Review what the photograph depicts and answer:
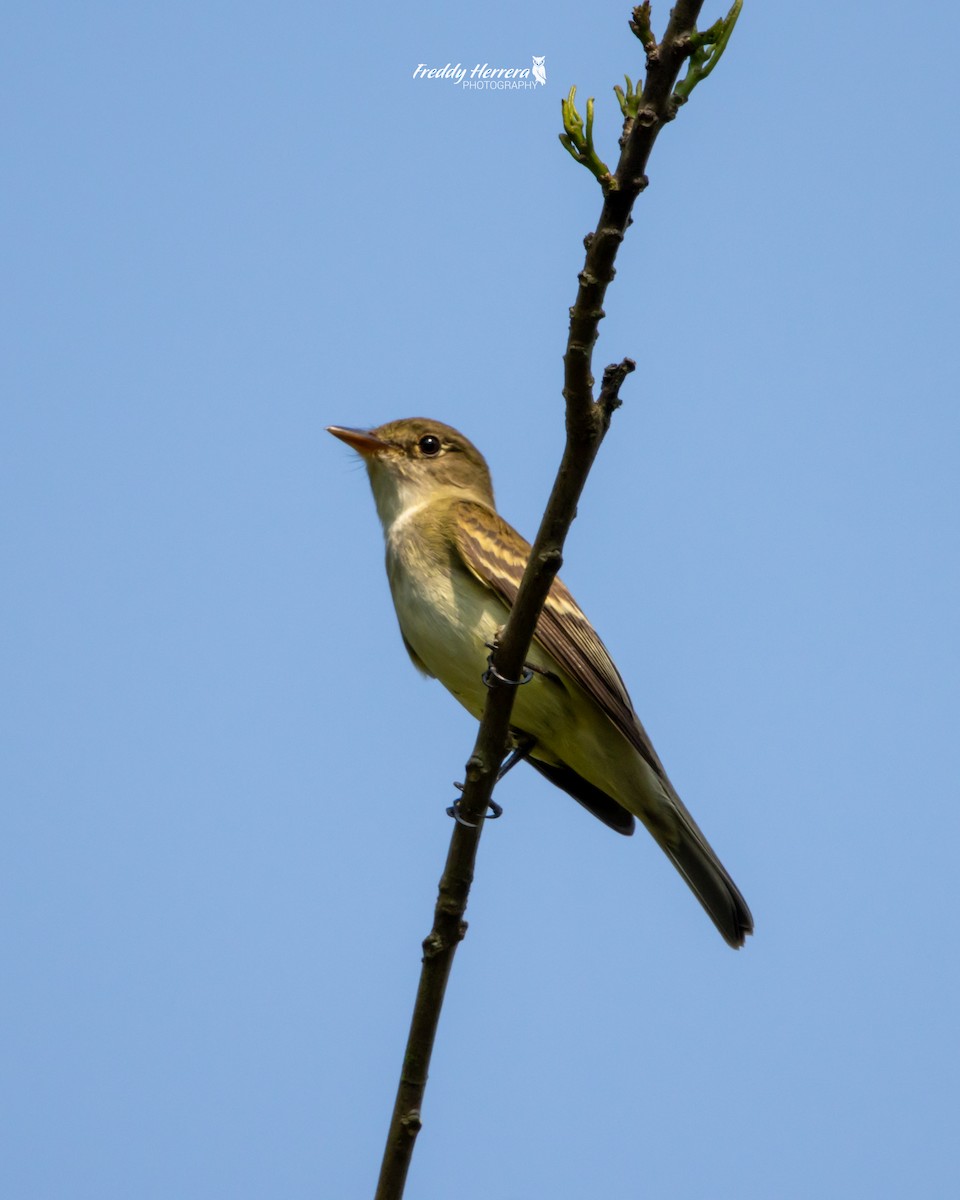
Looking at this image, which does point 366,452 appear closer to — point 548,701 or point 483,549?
point 483,549

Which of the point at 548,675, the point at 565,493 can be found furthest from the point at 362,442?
the point at 565,493

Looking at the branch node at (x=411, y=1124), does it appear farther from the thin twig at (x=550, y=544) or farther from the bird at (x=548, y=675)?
the bird at (x=548, y=675)

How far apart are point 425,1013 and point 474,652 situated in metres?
2.37

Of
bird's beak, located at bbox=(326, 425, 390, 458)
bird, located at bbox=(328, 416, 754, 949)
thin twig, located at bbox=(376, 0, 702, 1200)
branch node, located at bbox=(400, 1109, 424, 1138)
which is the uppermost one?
bird's beak, located at bbox=(326, 425, 390, 458)

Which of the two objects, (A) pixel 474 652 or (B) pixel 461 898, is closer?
(B) pixel 461 898

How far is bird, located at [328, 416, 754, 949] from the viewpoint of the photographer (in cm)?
682

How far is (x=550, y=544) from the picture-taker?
174 inches

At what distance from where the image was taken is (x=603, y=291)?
392 centimetres

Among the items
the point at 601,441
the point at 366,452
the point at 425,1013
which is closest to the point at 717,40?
the point at 601,441

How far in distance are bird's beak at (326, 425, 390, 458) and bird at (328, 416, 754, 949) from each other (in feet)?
2.36

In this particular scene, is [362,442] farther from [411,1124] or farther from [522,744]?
[411,1124]

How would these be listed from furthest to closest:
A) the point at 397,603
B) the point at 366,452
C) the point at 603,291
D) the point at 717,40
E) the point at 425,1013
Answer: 1. the point at 366,452
2. the point at 397,603
3. the point at 425,1013
4. the point at 603,291
5. the point at 717,40

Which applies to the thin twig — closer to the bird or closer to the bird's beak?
the bird

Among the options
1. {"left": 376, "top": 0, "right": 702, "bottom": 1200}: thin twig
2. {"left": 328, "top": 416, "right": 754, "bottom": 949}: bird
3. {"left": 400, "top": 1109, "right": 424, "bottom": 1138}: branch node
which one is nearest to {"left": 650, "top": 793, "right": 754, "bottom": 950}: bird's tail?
{"left": 328, "top": 416, "right": 754, "bottom": 949}: bird
